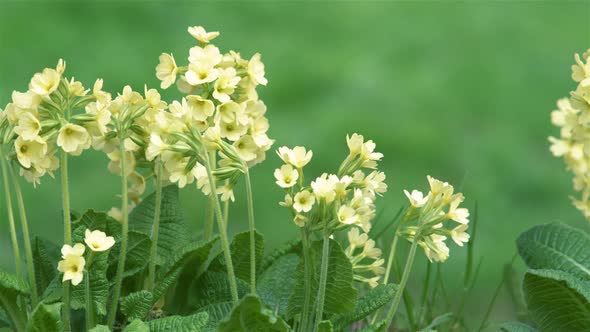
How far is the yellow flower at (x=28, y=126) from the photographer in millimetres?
1896

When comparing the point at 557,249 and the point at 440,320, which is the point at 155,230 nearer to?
the point at 440,320

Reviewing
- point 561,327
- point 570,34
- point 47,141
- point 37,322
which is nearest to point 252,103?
point 47,141

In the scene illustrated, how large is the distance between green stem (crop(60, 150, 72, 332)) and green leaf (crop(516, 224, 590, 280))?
1205 millimetres

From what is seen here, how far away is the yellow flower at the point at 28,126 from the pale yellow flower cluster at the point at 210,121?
0.24 metres

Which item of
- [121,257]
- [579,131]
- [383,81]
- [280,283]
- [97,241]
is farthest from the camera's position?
[383,81]


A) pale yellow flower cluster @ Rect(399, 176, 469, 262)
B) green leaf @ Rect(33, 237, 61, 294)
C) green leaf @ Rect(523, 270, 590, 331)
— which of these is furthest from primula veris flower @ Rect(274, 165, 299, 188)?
green leaf @ Rect(33, 237, 61, 294)

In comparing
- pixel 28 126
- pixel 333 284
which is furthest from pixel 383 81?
pixel 28 126

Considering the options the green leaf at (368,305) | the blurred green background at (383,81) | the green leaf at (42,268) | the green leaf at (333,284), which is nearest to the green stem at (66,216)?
the green leaf at (42,268)

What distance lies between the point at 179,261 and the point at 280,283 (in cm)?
27

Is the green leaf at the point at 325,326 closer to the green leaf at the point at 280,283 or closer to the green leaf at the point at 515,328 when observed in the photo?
the green leaf at the point at 280,283

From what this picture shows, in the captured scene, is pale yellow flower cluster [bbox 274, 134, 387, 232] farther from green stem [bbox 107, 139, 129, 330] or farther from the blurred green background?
the blurred green background

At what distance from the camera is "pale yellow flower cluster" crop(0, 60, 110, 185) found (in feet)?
6.24

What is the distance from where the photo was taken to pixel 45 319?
1.89 metres

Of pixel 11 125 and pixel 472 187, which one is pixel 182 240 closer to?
pixel 11 125
